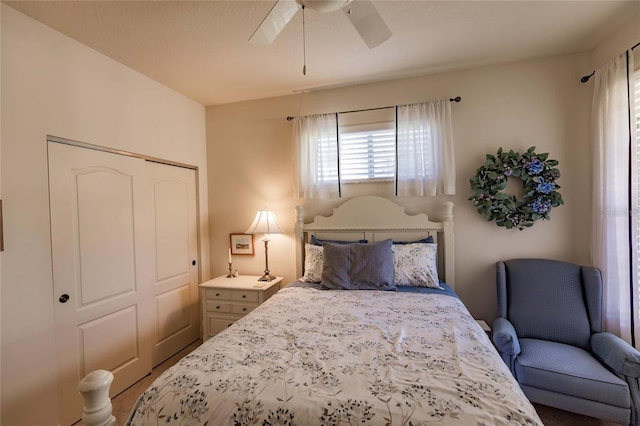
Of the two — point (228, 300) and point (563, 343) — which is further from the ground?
point (228, 300)

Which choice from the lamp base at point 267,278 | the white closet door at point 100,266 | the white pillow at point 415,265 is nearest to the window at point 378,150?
the white pillow at point 415,265

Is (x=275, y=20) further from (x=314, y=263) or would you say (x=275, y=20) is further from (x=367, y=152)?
(x=314, y=263)

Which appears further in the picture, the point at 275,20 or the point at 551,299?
the point at 551,299

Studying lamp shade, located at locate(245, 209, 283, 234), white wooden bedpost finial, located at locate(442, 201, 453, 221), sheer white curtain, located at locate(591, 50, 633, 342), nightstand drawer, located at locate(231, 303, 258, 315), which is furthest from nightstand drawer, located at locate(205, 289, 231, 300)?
sheer white curtain, located at locate(591, 50, 633, 342)

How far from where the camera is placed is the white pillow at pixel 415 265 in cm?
228

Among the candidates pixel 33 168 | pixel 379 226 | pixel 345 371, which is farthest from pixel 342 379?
pixel 33 168

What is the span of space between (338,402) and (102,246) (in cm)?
216

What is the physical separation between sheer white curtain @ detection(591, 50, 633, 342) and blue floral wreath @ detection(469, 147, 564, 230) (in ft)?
0.93

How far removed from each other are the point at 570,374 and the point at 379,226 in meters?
1.60

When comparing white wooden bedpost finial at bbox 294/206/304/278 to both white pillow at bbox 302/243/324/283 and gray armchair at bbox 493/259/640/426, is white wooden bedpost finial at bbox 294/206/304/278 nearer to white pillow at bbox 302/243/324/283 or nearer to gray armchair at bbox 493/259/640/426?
white pillow at bbox 302/243/324/283

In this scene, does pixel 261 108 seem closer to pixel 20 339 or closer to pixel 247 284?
pixel 247 284

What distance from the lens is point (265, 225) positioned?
9.39ft

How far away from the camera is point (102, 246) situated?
216cm

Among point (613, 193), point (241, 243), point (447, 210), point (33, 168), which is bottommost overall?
point (241, 243)
